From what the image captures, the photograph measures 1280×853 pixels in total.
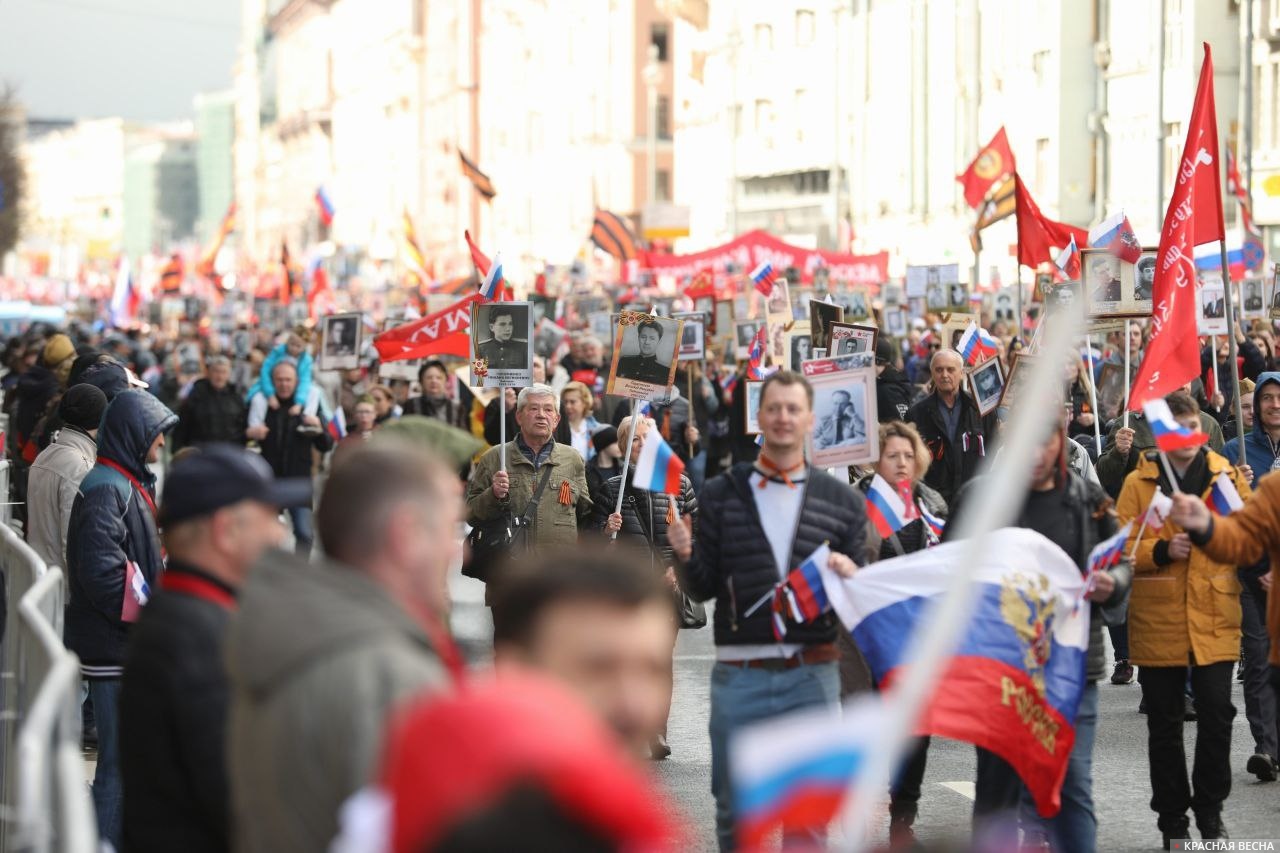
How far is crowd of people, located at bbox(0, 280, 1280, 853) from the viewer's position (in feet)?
9.16

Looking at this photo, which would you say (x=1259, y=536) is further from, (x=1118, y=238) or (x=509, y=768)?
(x=1118, y=238)

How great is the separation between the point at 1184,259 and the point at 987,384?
5.49 feet

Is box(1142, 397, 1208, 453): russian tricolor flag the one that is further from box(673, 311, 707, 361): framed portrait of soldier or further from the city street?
box(673, 311, 707, 361): framed portrait of soldier

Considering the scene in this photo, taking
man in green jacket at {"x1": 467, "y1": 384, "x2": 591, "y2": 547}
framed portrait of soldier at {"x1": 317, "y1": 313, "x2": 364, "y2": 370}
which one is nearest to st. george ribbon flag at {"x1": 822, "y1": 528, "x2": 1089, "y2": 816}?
man in green jacket at {"x1": 467, "y1": 384, "x2": 591, "y2": 547}

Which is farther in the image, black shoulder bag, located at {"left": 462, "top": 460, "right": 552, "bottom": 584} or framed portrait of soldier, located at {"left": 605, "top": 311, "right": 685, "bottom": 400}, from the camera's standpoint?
framed portrait of soldier, located at {"left": 605, "top": 311, "right": 685, "bottom": 400}

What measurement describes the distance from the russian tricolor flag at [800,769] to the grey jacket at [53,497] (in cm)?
704

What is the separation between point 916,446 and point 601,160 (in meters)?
85.5

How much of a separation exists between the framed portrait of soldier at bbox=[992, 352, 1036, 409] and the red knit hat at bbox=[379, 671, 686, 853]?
9.43 metres

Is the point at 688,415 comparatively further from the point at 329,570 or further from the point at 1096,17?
the point at 1096,17

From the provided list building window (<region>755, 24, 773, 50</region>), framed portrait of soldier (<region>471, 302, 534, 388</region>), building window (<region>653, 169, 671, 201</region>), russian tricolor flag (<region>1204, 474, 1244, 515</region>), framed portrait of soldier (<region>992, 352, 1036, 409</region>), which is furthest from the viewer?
building window (<region>653, 169, 671, 201</region>)

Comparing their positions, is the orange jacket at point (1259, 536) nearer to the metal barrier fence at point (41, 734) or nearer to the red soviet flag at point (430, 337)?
the metal barrier fence at point (41, 734)

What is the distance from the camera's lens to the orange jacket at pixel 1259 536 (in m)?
7.17

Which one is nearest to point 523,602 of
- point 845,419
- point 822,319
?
point 845,419

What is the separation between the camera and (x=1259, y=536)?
23.8 feet
